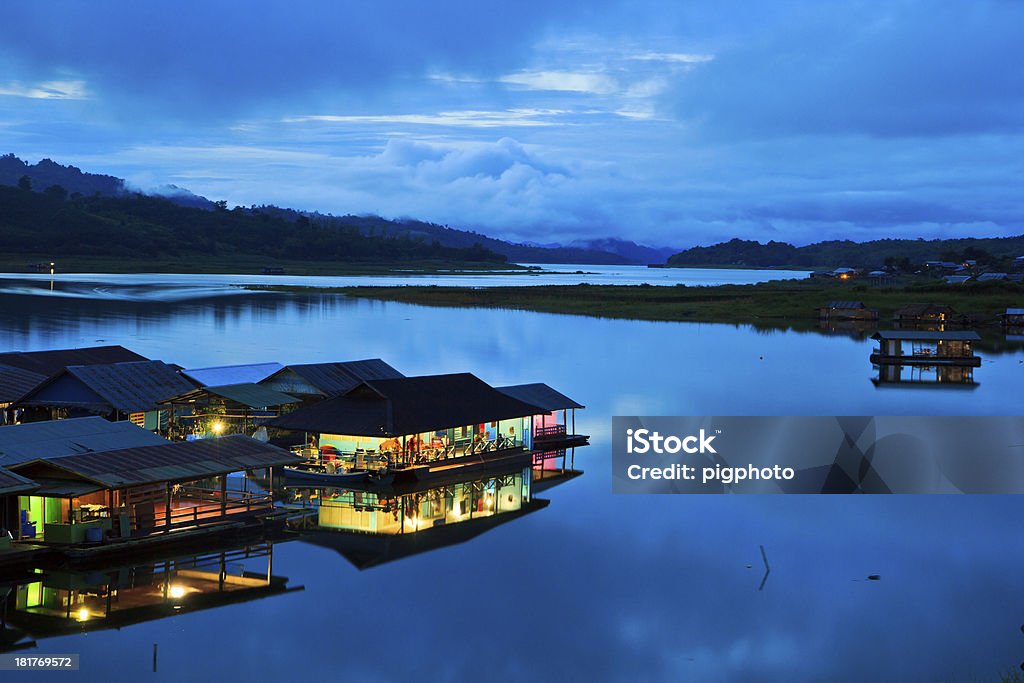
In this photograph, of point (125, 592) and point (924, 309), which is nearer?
point (125, 592)

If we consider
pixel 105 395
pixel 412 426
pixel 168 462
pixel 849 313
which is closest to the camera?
pixel 168 462

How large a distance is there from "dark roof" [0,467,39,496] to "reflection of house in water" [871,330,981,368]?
62.0 meters

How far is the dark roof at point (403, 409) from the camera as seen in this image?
35.8m

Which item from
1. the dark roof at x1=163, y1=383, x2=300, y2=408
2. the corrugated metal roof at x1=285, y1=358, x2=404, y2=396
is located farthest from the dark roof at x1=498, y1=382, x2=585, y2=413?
the dark roof at x1=163, y1=383, x2=300, y2=408

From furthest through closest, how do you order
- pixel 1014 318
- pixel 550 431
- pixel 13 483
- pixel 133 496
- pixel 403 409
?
pixel 1014 318 < pixel 550 431 < pixel 403 409 < pixel 133 496 < pixel 13 483

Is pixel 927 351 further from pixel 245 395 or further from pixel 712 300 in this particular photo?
pixel 712 300

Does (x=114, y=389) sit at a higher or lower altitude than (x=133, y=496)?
higher

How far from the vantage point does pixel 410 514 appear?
31750mm

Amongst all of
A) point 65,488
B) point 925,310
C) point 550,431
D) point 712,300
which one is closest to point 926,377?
point 550,431

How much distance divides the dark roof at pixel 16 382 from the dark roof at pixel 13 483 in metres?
15.4

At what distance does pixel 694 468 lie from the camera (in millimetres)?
39125

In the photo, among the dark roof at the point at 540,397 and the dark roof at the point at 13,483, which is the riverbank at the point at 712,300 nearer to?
the dark roof at the point at 540,397

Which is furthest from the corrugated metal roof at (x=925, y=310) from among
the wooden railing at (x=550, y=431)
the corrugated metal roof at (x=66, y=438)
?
the corrugated metal roof at (x=66, y=438)

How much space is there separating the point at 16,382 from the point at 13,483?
1752 centimetres
